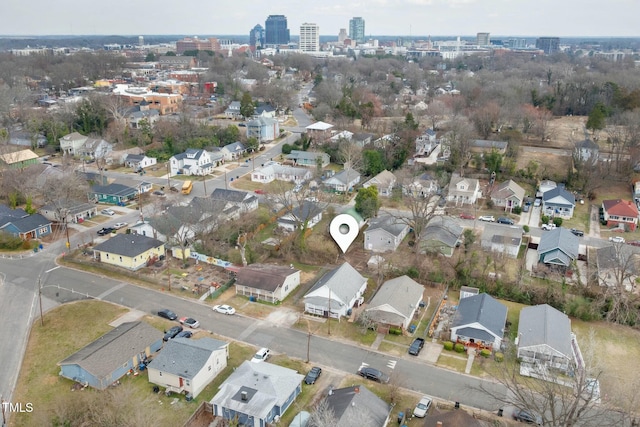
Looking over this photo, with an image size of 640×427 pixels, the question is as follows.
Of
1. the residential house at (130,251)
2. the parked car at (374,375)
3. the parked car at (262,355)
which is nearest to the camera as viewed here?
the parked car at (374,375)

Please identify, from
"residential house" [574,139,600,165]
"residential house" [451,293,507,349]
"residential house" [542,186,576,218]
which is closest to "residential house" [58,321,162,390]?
"residential house" [451,293,507,349]

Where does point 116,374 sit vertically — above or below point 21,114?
below

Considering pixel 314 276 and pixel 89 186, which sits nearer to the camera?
pixel 314 276

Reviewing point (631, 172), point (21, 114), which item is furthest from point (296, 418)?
point (21, 114)

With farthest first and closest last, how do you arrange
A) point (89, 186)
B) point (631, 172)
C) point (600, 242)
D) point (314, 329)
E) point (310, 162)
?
point (310, 162), point (631, 172), point (89, 186), point (600, 242), point (314, 329)

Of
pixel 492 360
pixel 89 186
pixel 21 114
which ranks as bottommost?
pixel 492 360

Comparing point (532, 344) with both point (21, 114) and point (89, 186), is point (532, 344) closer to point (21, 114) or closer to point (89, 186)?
point (89, 186)

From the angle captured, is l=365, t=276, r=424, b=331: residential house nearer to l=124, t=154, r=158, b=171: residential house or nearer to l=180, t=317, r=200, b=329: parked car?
l=180, t=317, r=200, b=329: parked car

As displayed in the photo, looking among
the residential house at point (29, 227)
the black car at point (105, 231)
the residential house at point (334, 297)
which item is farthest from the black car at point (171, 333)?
the residential house at point (29, 227)

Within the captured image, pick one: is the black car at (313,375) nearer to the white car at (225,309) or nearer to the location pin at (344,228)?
the white car at (225,309)
